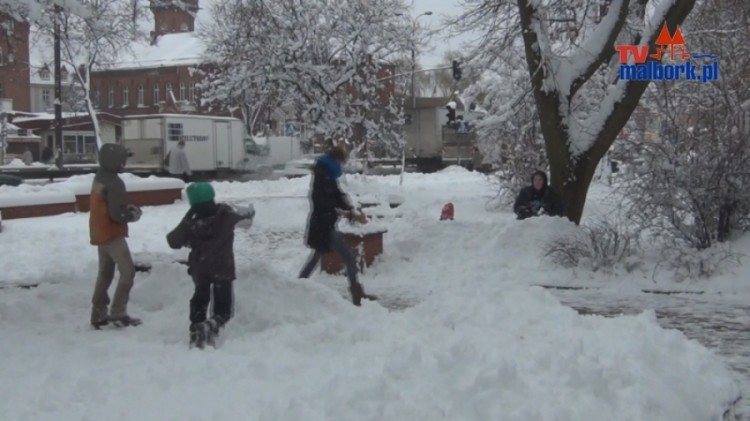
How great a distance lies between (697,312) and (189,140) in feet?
94.9

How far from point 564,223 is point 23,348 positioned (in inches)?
287

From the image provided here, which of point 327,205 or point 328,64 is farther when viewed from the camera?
point 328,64

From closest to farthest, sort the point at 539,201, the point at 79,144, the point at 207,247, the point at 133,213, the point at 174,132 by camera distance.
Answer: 1. the point at 207,247
2. the point at 133,213
3. the point at 539,201
4. the point at 174,132
5. the point at 79,144

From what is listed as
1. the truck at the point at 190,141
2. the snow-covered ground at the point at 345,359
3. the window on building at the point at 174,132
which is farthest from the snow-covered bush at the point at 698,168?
the window on building at the point at 174,132

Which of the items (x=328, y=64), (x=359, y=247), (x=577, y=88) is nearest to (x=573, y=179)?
(x=577, y=88)

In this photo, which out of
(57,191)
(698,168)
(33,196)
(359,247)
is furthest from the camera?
(57,191)

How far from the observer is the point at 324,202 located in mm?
8516

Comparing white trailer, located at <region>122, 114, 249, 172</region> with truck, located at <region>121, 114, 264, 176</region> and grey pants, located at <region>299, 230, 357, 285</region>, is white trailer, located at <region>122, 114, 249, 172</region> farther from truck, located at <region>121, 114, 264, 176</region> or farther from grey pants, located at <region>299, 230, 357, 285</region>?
grey pants, located at <region>299, 230, 357, 285</region>

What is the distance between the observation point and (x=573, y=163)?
12.1 meters

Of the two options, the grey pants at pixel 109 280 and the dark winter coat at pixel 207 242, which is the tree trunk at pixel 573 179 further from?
the grey pants at pixel 109 280

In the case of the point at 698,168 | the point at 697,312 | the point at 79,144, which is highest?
the point at 79,144

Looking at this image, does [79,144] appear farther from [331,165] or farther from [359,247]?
[331,165]

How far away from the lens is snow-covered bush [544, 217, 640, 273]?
10.1 m

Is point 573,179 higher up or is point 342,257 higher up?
point 573,179
